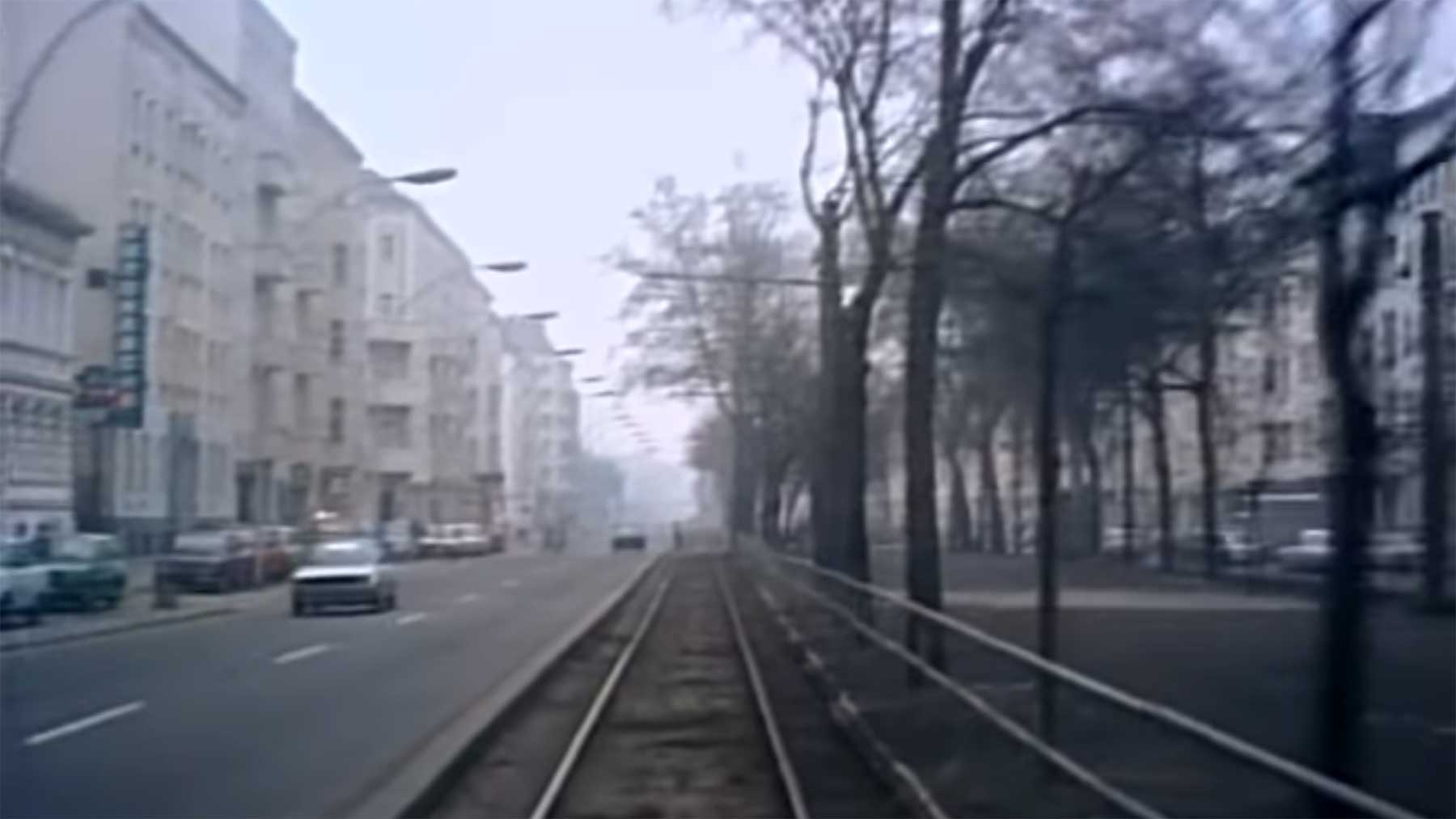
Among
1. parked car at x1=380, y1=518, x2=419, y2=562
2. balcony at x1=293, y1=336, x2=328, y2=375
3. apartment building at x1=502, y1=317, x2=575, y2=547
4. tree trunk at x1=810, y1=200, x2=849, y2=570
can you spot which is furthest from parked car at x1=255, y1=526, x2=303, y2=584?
apartment building at x1=502, y1=317, x2=575, y2=547

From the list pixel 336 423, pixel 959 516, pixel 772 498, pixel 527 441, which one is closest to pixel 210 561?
pixel 336 423

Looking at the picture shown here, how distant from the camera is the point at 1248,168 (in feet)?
38.6

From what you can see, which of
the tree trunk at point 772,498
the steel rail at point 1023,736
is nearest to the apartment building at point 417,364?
the tree trunk at point 772,498

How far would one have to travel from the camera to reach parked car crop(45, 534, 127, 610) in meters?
49.2

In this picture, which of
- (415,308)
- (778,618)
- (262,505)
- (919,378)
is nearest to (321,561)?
(778,618)

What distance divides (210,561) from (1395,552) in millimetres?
49286

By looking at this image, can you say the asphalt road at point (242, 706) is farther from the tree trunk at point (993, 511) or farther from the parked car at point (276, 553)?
the tree trunk at point (993, 511)

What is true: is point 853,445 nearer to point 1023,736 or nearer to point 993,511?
point 1023,736

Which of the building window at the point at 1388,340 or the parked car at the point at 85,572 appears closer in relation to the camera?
the building window at the point at 1388,340

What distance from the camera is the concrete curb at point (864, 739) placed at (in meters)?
20.3

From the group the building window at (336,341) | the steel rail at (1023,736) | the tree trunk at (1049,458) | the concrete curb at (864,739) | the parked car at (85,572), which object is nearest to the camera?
the steel rail at (1023,736)

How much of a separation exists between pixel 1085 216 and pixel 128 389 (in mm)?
36951

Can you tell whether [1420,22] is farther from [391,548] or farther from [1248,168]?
[391,548]

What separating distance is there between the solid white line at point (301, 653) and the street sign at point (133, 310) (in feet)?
38.9
